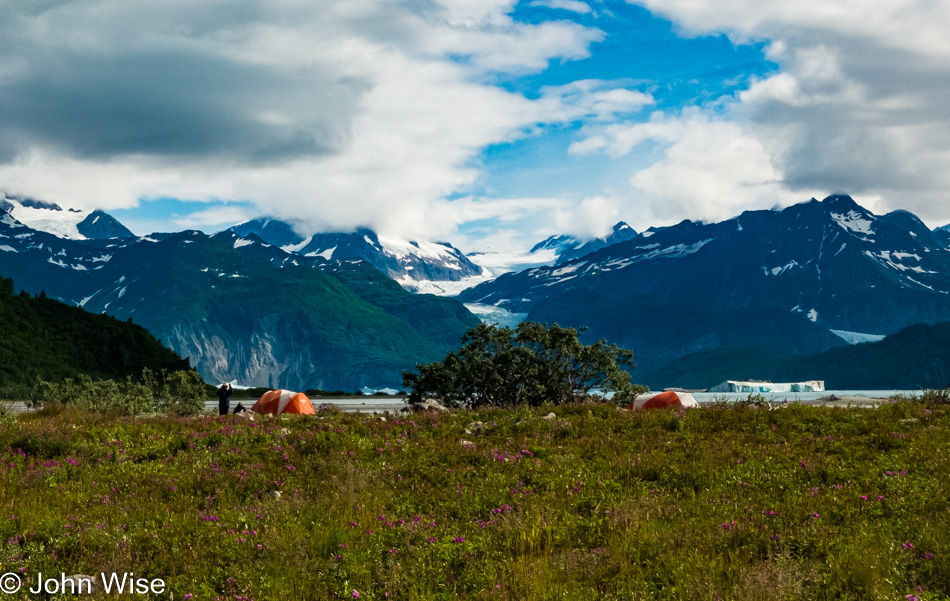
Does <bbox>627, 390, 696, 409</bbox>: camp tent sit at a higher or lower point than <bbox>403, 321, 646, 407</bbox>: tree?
lower

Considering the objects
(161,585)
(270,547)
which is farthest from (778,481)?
(161,585)

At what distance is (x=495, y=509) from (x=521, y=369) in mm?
39022

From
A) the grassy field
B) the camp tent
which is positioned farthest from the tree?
the grassy field

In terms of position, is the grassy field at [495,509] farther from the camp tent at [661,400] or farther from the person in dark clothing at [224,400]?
the camp tent at [661,400]

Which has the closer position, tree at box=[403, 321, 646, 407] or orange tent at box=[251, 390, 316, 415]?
orange tent at box=[251, 390, 316, 415]

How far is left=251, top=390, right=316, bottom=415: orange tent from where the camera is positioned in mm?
46000

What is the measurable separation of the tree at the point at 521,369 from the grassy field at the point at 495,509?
30.3 m

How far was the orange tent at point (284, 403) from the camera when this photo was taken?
46000 millimetres

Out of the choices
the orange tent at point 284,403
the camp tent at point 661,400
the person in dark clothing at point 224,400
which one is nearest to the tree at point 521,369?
the camp tent at point 661,400

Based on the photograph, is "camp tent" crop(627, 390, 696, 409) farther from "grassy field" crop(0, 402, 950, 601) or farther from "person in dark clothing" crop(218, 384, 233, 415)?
"grassy field" crop(0, 402, 950, 601)

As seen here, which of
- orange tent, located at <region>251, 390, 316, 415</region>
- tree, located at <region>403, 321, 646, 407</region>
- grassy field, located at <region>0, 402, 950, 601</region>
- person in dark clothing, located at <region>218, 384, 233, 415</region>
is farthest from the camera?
tree, located at <region>403, 321, 646, 407</region>

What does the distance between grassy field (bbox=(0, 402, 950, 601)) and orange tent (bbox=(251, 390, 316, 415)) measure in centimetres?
2498

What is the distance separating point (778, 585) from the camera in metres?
9.77

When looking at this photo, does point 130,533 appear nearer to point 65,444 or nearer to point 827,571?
point 65,444
